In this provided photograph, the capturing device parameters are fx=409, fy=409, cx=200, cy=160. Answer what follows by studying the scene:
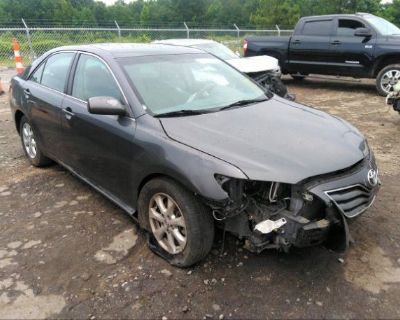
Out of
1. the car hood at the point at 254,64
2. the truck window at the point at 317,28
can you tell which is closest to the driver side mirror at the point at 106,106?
the car hood at the point at 254,64

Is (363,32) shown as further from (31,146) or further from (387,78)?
(31,146)

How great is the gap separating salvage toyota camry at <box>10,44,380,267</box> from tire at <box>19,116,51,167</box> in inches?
26.1

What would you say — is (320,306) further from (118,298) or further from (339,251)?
(118,298)

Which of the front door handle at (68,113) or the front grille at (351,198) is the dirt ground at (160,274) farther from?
the front door handle at (68,113)

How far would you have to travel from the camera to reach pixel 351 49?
32.2 feet

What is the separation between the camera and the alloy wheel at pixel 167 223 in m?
3.06

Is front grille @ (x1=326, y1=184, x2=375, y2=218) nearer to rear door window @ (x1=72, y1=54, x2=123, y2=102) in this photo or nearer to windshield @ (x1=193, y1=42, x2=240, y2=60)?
rear door window @ (x1=72, y1=54, x2=123, y2=102)

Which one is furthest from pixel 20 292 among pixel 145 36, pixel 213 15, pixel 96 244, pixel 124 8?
pixel 213 15

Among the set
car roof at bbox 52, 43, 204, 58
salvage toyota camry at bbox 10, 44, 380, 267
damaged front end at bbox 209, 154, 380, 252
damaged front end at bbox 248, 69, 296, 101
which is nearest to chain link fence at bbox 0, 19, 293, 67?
damaged front end at bbox 248, 69, 296, 101

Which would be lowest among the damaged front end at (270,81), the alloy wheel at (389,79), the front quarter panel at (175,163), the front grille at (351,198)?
the alloy wheel at (389,79)

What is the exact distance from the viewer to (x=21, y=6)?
44375 millimetres

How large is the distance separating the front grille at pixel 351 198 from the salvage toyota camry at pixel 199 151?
0.01m

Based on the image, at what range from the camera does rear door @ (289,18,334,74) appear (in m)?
10.3

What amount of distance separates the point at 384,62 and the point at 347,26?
1.33 meters
